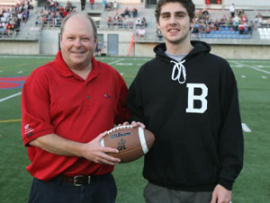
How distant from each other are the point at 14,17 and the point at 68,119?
35.6m

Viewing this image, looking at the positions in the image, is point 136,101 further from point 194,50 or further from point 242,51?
point 242,51

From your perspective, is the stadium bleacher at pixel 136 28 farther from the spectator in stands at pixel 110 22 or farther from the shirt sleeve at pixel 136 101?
the shirt sleeve at pixel 136 101

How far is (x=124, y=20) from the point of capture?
34.9 m

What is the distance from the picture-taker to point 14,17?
35.3 m

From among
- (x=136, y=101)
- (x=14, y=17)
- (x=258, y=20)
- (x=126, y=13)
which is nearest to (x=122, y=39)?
(x=126, y=13)

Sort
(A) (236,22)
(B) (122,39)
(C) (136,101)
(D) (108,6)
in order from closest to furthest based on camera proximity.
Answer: (C) (136,101), (A) (236,22), (B) (122,39), (D) (108,6)

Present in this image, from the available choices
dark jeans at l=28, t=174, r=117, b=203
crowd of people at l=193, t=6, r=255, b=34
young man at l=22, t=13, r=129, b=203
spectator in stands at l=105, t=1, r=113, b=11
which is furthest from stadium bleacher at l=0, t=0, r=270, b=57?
dark jeans at l=28, t=174, r=117, b=203

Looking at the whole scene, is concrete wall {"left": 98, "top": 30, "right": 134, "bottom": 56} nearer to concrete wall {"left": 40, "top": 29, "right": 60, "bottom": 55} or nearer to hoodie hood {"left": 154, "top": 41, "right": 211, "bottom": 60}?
concrete wall {"left": 40, "top": 29, "right": 60, "bottom": 55}

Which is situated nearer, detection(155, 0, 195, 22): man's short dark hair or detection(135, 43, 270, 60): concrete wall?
detection(155, 0, 195, 22): man's short dark hair

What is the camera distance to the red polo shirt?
2.29 meters

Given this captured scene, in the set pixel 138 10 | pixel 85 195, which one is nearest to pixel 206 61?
pixel 85 195

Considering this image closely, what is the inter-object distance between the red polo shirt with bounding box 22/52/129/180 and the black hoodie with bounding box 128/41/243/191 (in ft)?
1.26

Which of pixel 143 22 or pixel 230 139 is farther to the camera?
pixel 143 22

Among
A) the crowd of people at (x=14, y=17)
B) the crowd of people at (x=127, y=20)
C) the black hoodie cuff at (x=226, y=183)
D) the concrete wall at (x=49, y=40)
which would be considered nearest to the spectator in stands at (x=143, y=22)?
the crowd of people at (x=127, y=20)
